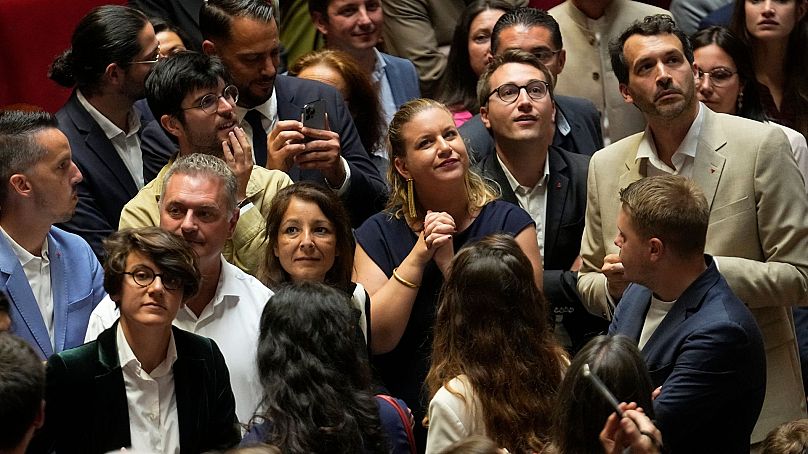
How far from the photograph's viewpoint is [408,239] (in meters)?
4.33

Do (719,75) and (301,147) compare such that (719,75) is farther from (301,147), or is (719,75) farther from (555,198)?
(301,147)

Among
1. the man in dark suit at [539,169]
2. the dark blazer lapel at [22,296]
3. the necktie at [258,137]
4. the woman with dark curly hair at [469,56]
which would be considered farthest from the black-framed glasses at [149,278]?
the woman with dark curly hair at [469,56]

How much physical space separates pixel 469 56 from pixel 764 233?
1840mm

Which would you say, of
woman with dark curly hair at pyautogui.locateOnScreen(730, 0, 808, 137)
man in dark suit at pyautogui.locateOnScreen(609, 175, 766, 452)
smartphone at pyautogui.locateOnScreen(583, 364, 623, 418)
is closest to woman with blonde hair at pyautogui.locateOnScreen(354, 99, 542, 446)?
man in dark suit at pyautogui.locateOnScreen(609, 175, 766, 452)

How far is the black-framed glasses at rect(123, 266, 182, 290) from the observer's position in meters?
3.44

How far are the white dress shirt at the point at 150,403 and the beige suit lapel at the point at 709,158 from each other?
68.5 inches

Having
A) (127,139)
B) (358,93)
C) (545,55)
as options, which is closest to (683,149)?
(545,55)

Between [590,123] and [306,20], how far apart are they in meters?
1.47

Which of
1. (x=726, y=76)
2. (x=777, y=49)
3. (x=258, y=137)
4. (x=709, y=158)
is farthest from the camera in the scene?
(x=777, y=49)

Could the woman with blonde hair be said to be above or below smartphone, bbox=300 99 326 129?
below

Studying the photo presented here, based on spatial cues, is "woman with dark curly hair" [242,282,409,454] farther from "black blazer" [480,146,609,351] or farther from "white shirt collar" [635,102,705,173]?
"white shirt collar" [635,102,705,173]

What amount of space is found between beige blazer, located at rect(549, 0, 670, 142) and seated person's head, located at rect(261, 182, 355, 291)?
6.34 ft

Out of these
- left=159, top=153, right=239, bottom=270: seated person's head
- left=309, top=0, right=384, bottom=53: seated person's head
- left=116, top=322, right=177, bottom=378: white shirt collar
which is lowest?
left=116, top=322, right=177, bottom=378: white shirt collar

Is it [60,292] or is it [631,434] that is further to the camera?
[60,292]
